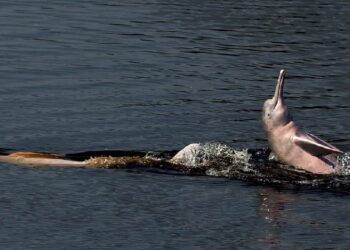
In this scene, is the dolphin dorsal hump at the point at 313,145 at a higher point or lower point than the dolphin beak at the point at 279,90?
lower

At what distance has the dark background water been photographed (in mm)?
13719

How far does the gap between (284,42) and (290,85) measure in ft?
14.4

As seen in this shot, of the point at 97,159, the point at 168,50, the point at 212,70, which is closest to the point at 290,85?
the point at 212,70

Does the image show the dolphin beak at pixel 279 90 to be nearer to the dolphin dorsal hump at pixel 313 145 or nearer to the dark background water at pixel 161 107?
the dolphin dorsal hump at pixel 313 145

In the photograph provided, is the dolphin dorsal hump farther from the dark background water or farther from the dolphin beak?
the dark background water

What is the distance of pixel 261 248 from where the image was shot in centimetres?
1303

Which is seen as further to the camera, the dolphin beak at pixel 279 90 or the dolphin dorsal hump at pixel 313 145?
the dolphin beak at pixel 279 90

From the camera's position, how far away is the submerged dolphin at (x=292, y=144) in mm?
16219

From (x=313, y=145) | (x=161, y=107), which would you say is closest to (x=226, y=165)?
(x=313, y=145)

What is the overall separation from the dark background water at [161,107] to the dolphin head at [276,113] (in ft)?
2.94

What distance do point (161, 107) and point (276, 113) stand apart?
10.8 ft

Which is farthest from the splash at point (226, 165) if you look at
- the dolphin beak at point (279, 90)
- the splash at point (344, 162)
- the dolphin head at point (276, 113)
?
the dolphin beak at point (279, 90)

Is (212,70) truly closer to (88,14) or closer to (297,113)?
(297,113)

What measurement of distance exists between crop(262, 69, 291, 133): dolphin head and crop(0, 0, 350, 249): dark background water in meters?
0.90
